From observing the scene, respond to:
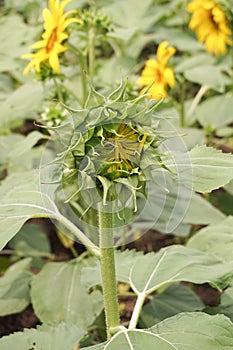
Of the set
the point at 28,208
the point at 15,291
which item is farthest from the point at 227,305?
the point at 15,291

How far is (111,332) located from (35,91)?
0.82 m

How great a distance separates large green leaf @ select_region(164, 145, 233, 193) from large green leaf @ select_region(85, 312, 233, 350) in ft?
0.52

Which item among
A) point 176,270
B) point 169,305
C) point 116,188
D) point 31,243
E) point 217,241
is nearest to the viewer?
point 116,188

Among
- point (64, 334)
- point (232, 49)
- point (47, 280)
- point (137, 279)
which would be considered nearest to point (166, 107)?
point (232, 49)

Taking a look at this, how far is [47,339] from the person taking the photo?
90 centimetres

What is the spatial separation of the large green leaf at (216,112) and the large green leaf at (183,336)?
104cm

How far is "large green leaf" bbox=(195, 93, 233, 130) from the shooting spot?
186 centimetres

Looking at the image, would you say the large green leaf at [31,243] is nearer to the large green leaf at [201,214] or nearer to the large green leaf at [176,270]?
the large green leaf at [201,214]

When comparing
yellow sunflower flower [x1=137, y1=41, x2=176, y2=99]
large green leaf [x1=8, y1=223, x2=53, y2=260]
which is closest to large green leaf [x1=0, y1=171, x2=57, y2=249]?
large green leaf [x1=8, y1=223, x2=53, y2=260]

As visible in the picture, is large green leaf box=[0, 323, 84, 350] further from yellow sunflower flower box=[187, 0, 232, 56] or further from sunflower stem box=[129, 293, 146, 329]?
yellow sunflower flower box=[187, 0, 232, 56]

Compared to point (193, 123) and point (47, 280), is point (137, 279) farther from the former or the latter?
point (193, 123)

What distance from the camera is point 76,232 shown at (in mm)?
894

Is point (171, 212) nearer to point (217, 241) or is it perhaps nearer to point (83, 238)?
point (217, 241)

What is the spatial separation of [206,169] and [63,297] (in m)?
0.55
